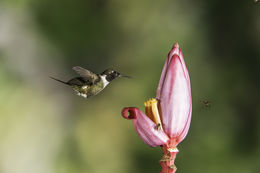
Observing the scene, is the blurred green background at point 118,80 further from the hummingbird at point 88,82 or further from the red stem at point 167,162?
the red stem at point 167,162

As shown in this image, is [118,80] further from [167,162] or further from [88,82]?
[167,162]

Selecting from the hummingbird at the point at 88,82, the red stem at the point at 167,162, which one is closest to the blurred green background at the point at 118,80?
the hummingbird at the point at 88,82

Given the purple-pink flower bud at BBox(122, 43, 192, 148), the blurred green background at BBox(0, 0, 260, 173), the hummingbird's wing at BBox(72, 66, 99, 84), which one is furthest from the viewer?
the blurred green background at BBox(0, 0, 260, 173)

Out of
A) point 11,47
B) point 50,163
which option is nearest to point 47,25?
point 11,47

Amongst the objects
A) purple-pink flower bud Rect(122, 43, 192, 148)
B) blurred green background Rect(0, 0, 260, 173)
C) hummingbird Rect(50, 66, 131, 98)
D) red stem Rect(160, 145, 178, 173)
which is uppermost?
blurred green background Rect(0, 0, 260, 173)

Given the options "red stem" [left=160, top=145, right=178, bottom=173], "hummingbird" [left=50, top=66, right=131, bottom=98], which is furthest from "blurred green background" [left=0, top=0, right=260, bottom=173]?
"red stem" [left=160, top=145, right=178, bottom=173]

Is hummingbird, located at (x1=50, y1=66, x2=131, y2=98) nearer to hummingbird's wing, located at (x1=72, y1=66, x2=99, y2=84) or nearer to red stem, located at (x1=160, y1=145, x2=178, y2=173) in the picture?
hummingbird's wing, located at (x1=72, y1=66, x2=99, y2=84)

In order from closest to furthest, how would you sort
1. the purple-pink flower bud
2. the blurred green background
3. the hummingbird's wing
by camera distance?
the purple-pink flower bud, the hummingbird's wing, the blurred green background

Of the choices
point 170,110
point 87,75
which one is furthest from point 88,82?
point 170,110

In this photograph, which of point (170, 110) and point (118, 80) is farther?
point (118, 80)
